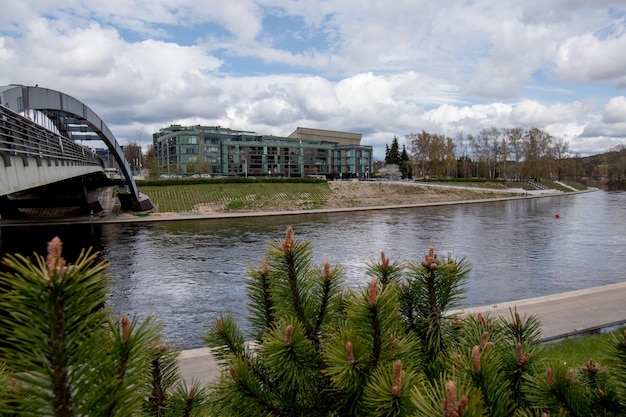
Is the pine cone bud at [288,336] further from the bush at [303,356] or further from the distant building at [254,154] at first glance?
the distant building at [254,154]

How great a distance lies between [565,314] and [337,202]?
179 ft

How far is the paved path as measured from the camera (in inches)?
383

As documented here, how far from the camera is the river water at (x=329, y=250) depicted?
56.9 feet

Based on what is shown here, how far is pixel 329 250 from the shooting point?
2870cm

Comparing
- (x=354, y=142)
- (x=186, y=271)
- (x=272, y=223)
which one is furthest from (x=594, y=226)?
(x=354, y=142)

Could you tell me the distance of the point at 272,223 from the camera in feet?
151

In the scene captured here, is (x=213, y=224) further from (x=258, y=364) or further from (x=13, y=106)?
(x=258, y=364)

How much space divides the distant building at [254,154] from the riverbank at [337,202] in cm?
4137

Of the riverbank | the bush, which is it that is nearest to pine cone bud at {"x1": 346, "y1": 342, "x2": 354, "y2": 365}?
the bush

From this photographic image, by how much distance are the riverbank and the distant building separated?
41.4 meters

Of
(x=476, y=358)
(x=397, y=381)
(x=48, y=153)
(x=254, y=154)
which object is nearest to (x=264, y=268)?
(x=397, y=381)

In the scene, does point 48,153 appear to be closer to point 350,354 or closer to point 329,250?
point 329,250

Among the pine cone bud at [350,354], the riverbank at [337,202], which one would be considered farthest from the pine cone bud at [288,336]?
the riverbank at [337,202]

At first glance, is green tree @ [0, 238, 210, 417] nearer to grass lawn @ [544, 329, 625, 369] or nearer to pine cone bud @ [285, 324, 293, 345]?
pine cone bud @ [285, 324, 293, 345]
